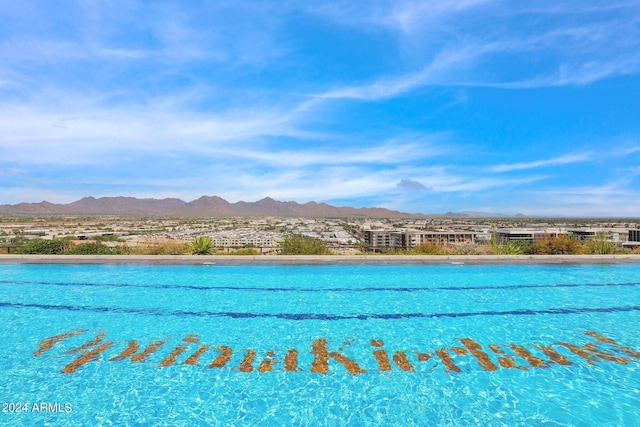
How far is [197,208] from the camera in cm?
16038

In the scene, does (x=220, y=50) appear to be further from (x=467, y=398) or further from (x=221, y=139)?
(x=467, y=398)

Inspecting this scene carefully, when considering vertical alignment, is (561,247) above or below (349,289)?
above

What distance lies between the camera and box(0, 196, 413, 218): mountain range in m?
138

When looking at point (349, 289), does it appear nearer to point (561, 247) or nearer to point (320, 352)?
point (320, 352)

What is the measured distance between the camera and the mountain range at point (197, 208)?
454 feet

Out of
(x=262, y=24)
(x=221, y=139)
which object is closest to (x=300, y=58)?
(x=262, y=24)

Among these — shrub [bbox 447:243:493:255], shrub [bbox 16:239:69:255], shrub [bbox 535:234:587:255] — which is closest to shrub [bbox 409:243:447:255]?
shrub [bbox 447:243:493:255]

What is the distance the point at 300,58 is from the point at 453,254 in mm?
9656

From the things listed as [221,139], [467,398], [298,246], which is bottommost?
[467,398]

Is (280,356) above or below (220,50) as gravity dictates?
below

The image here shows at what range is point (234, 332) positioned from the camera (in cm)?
534

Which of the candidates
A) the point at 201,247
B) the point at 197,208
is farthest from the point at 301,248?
the point at 197,208

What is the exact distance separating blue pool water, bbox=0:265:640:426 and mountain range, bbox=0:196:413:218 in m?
141

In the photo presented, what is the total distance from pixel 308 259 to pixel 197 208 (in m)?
160
